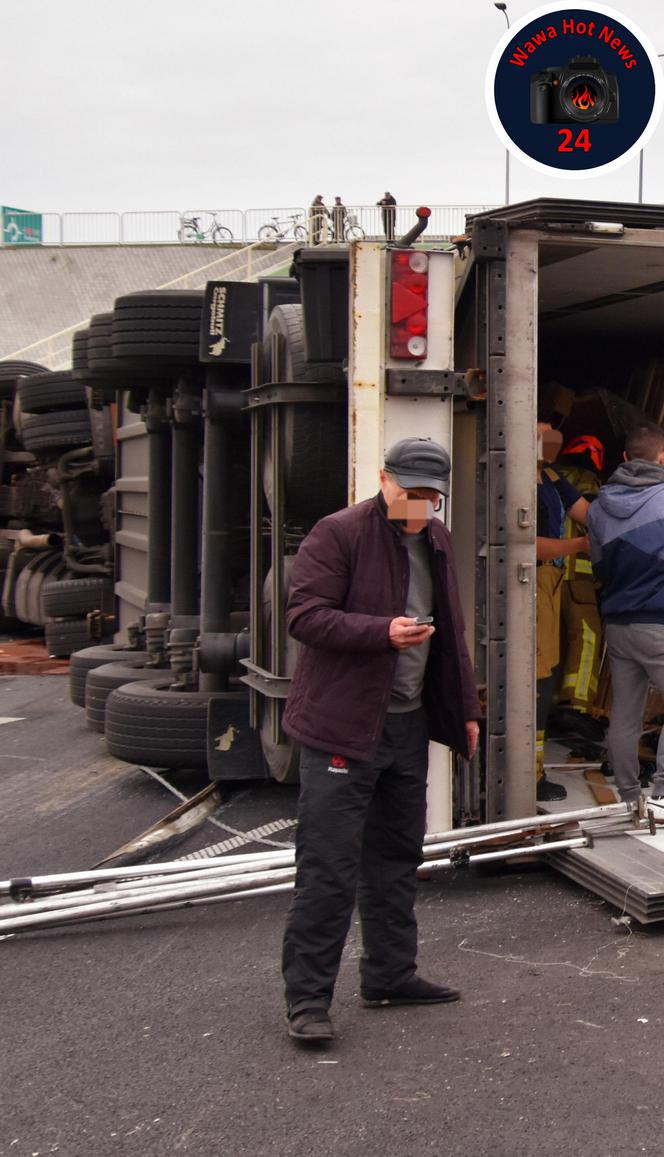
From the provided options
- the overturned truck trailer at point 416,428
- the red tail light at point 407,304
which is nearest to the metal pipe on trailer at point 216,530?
the overturned truck trailer at point 416,428

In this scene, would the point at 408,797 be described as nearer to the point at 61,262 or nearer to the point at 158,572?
the point at 158,572

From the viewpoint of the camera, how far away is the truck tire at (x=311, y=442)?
525 cm

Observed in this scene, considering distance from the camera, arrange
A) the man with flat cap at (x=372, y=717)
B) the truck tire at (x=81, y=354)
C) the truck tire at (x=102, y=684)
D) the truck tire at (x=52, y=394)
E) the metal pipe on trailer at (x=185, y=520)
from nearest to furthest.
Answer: the man with flat cap at (x=372, y=717) < the metal pipe on trailer at (x=185, y=520) < the truck tire at (x=102, y=684) < the truck tire at (x=81, y=354) < the truck tire at (x=52, y=394)

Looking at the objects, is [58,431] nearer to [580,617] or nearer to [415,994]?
[580,617]

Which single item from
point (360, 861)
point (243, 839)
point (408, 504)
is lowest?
point (243, 839)

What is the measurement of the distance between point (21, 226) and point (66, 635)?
25.5 m

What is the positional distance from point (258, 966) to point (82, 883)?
2.60 feet

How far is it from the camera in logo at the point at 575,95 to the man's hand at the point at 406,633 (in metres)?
6.91

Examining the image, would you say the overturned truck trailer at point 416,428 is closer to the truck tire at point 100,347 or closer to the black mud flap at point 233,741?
the black mud flap at point 233,741

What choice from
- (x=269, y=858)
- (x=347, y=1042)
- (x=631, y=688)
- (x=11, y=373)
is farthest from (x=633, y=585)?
(x=11, y=373)

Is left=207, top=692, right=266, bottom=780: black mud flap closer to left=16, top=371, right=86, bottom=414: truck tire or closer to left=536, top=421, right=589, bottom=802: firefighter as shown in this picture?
left=536, top=421, right=589, bottom=802: firefighter

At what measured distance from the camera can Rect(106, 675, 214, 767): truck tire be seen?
21.2 ft

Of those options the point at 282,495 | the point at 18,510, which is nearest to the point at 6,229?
the point at 18,510

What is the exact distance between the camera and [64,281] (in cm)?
3406
